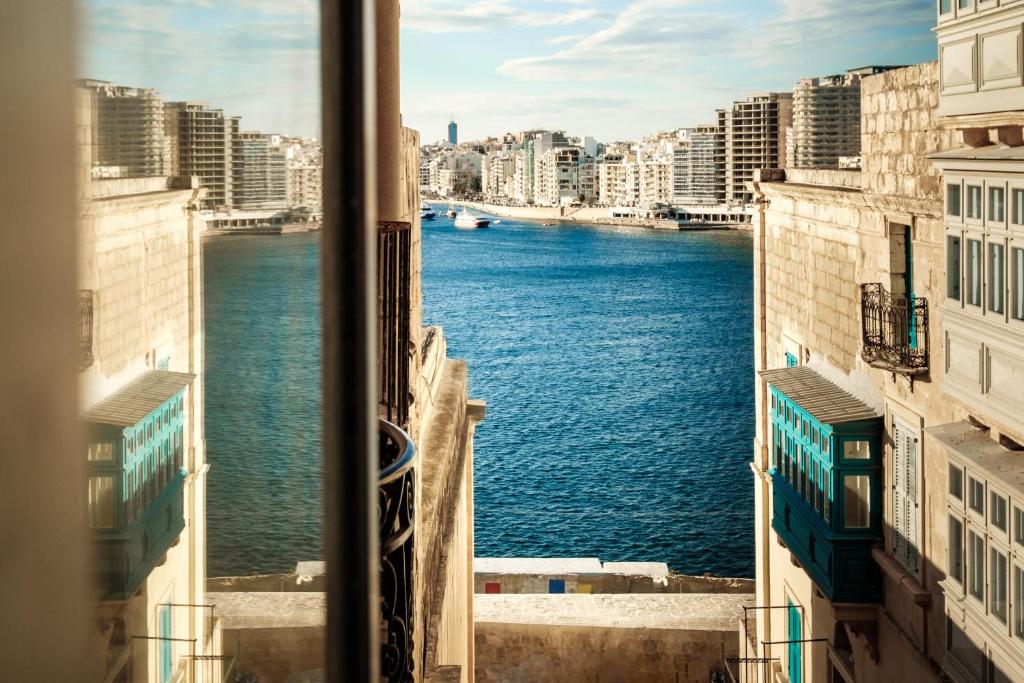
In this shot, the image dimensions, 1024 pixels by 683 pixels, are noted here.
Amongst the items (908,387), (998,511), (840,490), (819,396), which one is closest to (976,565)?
(998,511)

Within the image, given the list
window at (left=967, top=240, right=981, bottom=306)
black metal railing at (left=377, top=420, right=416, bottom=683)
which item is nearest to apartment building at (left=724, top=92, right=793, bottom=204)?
window at (left=967, top=240, right=981, bottom=306)

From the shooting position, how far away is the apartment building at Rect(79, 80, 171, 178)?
43cm

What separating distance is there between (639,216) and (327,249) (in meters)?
66.7

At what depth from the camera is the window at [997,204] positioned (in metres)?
4.26

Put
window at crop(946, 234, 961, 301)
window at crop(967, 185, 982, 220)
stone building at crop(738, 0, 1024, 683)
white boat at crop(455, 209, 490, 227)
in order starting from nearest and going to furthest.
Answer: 1. stone building at crop(738, 0, 1024, 683)
2. window at crop(967, 185, 982, 220)
3. window at crop(946, 234, 961, 301)
4. white boat at crop(455, 209, 490, 227)

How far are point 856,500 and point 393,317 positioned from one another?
11.9 feet

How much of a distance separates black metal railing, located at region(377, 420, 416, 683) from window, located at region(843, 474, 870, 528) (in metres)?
4.14

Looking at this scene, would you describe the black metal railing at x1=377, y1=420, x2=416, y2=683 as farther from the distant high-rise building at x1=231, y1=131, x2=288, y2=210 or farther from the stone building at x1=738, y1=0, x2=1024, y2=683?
the stone building at x1=738, y1=0, x2=1024, y2=683

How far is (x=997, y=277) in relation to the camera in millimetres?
4395

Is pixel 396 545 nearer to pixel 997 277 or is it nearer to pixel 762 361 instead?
pixel 997 277

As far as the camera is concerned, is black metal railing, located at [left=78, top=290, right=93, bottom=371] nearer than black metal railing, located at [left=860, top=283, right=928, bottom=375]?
Yes

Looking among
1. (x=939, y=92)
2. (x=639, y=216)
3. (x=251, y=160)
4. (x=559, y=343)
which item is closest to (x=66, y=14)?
(x=251, y=160)

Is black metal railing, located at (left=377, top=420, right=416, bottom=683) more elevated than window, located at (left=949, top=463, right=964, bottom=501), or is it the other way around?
black metal railing, located at (left=377, top=420, right=416, bottom=683)

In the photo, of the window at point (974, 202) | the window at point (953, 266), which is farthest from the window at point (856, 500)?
the window at point (974, 202)
